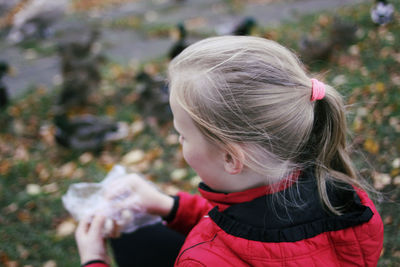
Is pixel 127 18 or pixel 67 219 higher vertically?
pixel 127 18

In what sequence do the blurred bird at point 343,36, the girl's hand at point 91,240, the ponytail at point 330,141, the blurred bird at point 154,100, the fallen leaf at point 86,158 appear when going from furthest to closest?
the blurred bird at point 343,36 < the blurred bird at point 154,100 < the fallen leaf at point 86,158 < the girl's hand at point 91,240 < the ponytail at point 330,141

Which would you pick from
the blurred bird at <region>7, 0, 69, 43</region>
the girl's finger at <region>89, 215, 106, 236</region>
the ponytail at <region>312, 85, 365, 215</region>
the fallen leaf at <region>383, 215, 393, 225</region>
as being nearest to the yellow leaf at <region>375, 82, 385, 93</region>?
the fallen leaf at <region>383, 215, 393, 225</region>

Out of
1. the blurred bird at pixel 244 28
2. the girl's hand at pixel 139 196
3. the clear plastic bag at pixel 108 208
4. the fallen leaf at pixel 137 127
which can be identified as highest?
the blurred bird at pixel 244 28

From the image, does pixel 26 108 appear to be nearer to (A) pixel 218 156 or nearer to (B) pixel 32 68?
(B) pixel 32 68

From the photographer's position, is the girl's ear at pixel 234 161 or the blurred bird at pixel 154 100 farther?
the blurred bird at pixel 154 100

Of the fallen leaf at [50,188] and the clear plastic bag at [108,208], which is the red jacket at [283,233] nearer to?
the clear plastic bag at [108,208]

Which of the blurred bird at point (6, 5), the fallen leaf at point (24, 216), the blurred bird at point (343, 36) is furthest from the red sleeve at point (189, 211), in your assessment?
the blurred bird at point (6, 5)

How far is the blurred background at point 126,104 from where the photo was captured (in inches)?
85.4

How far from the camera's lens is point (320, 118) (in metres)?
1.14

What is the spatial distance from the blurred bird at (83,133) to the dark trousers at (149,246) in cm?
162

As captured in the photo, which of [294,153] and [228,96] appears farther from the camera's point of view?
[294,153]

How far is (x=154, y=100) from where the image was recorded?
3.24 metres

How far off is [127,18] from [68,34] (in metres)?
3.09

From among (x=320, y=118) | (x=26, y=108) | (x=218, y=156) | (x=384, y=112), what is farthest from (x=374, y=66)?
(x=26, y=108)
